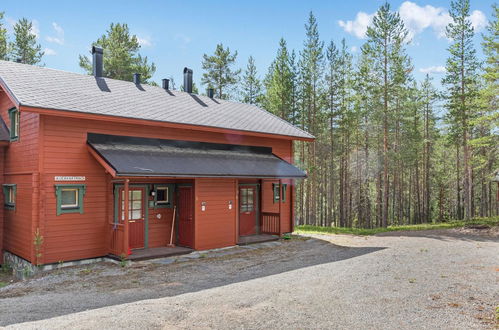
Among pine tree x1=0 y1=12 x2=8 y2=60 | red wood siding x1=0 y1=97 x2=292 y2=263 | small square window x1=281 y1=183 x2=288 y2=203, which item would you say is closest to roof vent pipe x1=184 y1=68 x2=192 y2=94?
red wood siding x1=0 y1=97 x2=292 y2=263

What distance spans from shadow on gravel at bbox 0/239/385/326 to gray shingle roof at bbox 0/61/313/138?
4.68 metres

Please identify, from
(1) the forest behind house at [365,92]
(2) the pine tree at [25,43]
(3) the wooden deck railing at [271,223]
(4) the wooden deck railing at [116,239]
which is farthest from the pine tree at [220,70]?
(4) the wooden deck railing at [116,239]

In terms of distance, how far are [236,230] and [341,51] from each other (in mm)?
21000

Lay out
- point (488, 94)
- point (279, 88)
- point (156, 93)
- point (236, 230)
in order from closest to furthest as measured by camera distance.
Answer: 1. point (236, 230)
2. point (156, 93)
3. point (488, 94)
4. point (279, 88)

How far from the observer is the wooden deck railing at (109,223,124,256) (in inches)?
411

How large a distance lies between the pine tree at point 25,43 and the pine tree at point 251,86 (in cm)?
1805


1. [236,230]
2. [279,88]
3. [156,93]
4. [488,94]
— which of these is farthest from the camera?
[279,88]

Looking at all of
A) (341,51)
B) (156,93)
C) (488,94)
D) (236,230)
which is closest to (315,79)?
(341,51)

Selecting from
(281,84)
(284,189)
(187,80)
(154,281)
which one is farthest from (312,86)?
(154,281)

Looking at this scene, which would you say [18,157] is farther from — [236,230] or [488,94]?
[488,94]

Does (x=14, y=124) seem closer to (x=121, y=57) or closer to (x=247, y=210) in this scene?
(x=247, y=210)

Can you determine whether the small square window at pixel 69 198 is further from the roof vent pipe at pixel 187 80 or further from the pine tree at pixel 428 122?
the pine tree at pixel 428 122

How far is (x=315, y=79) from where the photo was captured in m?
29.1

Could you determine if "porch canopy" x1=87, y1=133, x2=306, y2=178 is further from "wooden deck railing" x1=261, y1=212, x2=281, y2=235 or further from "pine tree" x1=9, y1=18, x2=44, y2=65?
"pine tree" x1=9, y1=18, x2=44, y2=65
